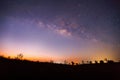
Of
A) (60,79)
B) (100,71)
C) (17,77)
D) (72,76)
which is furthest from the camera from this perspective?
(100,71)

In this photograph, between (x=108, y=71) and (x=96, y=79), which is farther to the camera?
(x=108, y=71)

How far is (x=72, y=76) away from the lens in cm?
3591

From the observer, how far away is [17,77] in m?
30.6

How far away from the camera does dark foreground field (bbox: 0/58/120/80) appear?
31469 millimetres

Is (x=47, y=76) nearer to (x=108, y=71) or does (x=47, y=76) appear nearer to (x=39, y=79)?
(x=39, y=79)

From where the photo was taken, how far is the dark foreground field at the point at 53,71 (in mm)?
31469

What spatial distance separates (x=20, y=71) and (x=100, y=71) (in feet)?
59.4

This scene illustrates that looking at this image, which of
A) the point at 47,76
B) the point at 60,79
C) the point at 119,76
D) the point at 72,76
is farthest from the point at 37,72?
the point at 119,76

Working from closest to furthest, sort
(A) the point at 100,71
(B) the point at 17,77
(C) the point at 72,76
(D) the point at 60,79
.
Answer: (B) the point at 17,77 → (D) the point at 60,79 → (C) the point at 72,76 → (A) the point at 100,71

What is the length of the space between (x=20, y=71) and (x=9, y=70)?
2074mm

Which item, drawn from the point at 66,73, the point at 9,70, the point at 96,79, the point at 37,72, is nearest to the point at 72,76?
the point at 66,73

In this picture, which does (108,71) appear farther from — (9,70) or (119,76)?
(9,70)

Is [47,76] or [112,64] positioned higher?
[112,64]

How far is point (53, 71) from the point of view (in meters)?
36.5
